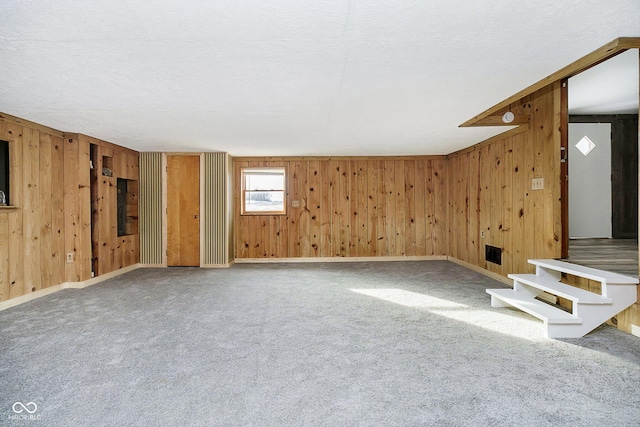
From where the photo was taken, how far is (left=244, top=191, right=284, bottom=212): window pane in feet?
22.4

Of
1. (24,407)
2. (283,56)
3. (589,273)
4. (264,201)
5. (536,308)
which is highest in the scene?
(283,56)

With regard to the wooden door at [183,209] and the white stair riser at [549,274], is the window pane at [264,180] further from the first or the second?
the white stair riser at [549,274]

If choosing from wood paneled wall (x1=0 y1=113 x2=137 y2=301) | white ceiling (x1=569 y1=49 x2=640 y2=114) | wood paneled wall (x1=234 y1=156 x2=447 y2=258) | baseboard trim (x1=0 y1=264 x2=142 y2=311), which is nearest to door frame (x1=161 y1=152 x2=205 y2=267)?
baseboard trim (x1=0 y1=264 x2=142 y2=311)

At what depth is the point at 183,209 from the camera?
618cm

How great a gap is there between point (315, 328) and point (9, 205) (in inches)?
151

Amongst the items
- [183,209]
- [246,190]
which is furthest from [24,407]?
[246,190]

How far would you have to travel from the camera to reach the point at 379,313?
326cm

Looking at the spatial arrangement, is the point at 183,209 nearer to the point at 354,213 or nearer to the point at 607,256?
the point at 354,213

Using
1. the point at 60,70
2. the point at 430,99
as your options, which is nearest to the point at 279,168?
the point at 430,99

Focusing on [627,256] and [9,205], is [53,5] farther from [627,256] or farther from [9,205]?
[627,256]

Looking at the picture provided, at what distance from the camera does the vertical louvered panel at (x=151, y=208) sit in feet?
20.2

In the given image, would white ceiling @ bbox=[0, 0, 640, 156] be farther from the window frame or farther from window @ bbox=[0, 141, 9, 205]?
the window frame

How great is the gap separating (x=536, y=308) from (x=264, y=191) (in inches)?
207

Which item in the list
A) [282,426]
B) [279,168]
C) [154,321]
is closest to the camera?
[282,426]
